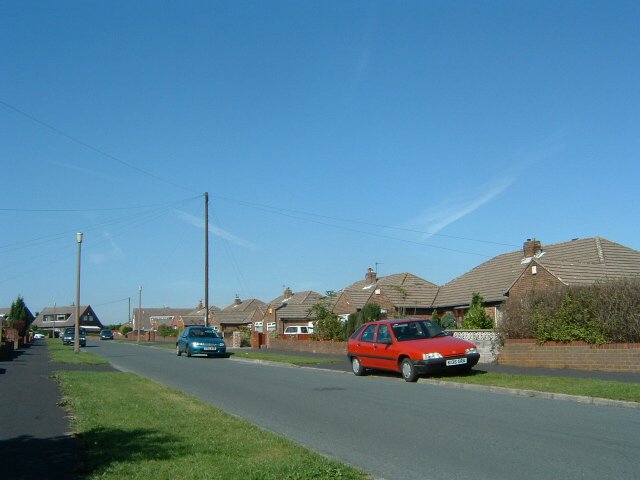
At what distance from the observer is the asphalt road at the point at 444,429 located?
7.20 m

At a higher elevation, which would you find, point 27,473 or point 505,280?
point 505,280

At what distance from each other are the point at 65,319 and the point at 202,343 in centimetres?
11252

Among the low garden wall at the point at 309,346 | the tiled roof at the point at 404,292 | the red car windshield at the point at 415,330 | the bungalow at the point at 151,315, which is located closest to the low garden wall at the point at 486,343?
the red car windshield at the point at 415,330

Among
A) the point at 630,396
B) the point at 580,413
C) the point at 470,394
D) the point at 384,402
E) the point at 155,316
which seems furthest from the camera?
the point at 155,316

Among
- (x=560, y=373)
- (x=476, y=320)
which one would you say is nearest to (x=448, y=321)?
(x=476, y=320)

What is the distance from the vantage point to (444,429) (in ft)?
31.3

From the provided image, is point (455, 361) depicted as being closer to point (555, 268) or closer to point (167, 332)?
point (555, 268)

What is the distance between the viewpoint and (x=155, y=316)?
421ft

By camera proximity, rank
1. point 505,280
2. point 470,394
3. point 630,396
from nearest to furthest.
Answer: point 630,396 < point 470,394 < point 505,280

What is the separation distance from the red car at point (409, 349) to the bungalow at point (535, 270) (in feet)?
34.3

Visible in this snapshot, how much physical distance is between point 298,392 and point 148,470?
8.57 m

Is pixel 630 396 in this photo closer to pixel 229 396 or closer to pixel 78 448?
pixel 229 396

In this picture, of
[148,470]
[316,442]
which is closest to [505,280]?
[316,442]

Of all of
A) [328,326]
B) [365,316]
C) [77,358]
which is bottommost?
[77,358]
